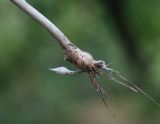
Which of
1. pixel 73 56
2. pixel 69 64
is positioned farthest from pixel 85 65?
pixel 69 64

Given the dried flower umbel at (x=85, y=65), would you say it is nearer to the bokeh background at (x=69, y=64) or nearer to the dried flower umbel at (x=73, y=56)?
the dried flower umbel at (x=73, y=56)

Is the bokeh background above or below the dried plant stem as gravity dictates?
above

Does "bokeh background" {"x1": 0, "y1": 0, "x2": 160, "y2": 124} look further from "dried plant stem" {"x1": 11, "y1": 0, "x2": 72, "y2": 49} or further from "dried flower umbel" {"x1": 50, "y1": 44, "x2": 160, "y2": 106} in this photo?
"dried plant stem" {"x1": 11, "y1": 0, "x2": 72, "y2": 49}

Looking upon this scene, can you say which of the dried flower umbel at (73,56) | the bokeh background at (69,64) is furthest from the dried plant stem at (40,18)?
the bokeh background at (69,64)

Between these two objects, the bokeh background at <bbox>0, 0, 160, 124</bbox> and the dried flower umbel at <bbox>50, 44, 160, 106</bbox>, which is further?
the bokeh background at <bbox>0, 0, 160, 124</bbox>

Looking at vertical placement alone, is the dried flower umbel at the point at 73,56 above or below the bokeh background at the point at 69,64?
below

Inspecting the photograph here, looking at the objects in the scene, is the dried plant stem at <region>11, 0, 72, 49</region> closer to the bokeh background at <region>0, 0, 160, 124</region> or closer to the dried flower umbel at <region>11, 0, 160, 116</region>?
the dried flower umbel at <region>11, 0, 160, 116</region>

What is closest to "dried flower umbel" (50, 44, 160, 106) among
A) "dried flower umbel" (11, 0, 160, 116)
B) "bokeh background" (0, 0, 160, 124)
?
"dried flower umbel" (11, 0, 160, 116)

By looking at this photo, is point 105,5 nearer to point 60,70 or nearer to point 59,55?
point 59,55

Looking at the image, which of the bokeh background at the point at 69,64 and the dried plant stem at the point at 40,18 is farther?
the bokeh background at the point at 69,64
